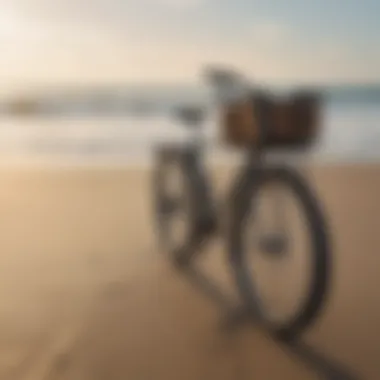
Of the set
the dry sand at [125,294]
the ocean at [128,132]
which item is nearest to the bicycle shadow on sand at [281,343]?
the dry sand at [125,294]

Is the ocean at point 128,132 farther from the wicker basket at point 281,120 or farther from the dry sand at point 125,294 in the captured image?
the wicker basket at point 281,120

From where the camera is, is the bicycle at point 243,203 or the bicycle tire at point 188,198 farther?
the bicycle tire at point 188,198

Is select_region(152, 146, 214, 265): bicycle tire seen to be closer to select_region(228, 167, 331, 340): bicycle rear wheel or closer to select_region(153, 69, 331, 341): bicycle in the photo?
select_region(153, 69, 331, 341): bicycle

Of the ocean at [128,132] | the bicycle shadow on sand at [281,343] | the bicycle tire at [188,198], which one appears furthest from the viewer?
the bicycle tire at [188,198]

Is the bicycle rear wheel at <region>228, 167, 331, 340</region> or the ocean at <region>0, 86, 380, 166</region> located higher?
the ocean at <region>0, 86, 380, 166</region>

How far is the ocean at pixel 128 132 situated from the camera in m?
1.41

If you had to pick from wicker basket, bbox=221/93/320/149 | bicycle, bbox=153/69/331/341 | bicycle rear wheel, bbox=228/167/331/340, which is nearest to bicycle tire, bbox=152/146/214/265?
bicycle, bbox=153/69/331/341

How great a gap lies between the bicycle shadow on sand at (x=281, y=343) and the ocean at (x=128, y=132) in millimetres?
279

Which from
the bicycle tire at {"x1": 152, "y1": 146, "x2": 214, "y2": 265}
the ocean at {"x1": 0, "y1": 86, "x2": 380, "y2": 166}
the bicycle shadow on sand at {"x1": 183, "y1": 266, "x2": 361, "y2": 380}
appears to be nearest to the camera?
the bicycle shadow on sand at {"x1": 183, "y1": 266, "x2": 361, "y2": 380}

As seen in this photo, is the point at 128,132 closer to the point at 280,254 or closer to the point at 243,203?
the point at 243,203

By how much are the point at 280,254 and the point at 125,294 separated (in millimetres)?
341

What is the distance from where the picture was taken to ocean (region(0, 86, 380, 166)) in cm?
141

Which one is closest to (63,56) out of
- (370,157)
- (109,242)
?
(109,242)

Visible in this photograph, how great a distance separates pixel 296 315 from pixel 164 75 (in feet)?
1.83
